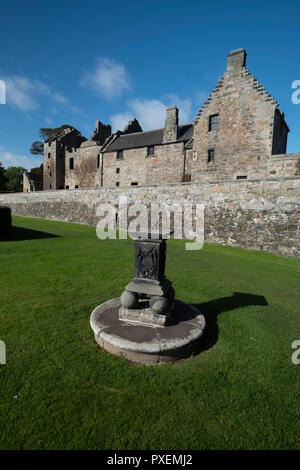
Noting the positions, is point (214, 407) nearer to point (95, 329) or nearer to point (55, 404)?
point (55, 404)

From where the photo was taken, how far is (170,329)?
391 centimetres

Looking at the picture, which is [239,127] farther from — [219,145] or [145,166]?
[145,166]

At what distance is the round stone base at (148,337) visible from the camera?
3.38 meters

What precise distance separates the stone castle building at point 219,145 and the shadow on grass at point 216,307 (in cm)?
1400

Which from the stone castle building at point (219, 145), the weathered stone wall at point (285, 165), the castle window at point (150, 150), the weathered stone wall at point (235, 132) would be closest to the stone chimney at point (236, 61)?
the stone castle building at point (219, 145)

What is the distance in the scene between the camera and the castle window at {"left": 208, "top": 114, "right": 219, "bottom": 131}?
19359 mm

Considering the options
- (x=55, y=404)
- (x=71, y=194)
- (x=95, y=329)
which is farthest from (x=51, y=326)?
(x=71, y=194)

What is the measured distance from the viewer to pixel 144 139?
26938 mm

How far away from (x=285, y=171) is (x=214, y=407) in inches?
700

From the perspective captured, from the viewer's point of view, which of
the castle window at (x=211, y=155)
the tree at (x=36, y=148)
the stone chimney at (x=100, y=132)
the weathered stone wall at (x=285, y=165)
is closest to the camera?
the weathered stone wall at (x=285, y=165)

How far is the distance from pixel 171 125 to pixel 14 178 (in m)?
52.7

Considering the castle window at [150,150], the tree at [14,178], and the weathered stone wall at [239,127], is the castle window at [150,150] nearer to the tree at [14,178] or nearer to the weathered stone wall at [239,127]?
the weathered stone wall at [239,127]

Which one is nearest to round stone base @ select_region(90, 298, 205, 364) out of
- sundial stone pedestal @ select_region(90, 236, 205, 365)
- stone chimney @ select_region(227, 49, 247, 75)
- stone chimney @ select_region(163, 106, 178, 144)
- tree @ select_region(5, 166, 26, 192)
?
sundial stone pedestal @ select_region(90, 236, 205, 365)

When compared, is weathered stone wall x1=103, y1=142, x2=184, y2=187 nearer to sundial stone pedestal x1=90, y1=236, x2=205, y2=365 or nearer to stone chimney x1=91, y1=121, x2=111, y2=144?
stone chimney x1=91, y1=121, x2=111, y2=144
